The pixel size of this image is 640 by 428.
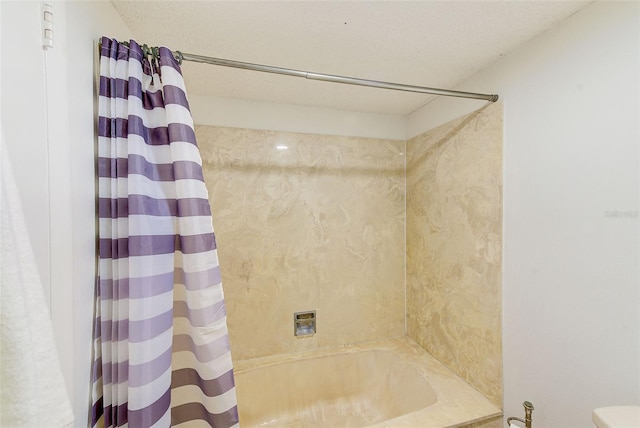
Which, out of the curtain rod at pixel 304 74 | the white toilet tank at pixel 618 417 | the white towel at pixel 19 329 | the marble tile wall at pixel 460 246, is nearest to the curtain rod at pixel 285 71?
the curtain rod at pixel 304 74

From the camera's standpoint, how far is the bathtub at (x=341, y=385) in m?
1.64

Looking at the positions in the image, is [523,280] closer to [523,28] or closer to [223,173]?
[523,28]

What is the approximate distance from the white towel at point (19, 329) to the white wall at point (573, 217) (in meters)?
1.46

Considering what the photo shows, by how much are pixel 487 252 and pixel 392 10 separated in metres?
1.14

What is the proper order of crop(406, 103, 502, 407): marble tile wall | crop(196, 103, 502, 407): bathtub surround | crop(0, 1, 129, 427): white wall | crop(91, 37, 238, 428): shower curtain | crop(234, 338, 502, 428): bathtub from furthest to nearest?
crop(234, 338, 502, 428): bathtub
crop(196, 103, 502, 407): bathtub surround
crop(406, 103, 502, 407): marble tile wall
crop(91, 37, 238, 428): shower curtain
crop(0, 1, 129, 427): white wall

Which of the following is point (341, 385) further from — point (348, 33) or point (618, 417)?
point (348, 33)

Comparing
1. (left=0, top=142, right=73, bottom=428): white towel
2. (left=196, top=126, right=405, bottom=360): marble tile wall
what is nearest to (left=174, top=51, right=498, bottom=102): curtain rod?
(left=0, top=142, right=73, bottom=428): white towel

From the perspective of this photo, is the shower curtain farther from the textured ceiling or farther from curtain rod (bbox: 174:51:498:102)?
the textured ceiling

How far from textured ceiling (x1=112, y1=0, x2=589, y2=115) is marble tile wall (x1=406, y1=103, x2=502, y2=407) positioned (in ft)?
0.98

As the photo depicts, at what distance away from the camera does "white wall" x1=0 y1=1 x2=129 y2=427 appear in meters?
0.55

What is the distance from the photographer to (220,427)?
895 millimetres

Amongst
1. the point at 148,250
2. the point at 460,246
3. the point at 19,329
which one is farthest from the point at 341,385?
the point at 19,329

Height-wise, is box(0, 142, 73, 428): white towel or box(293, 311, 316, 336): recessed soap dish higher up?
box(0, 142, 73, 428): white towel

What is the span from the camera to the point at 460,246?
4.94 ft
